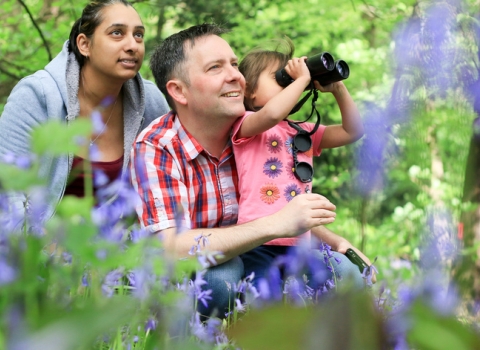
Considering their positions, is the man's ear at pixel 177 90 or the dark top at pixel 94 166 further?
the dark top at pixel 94 166

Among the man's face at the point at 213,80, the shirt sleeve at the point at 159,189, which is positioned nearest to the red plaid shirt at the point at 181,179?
the shirt sleeve at the point at 159,189

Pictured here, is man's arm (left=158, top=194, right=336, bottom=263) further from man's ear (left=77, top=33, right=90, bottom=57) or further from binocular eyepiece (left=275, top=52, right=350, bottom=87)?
man's ear (left=77, top=33, right=90, bottom=57)

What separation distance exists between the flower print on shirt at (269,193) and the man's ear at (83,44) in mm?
1045

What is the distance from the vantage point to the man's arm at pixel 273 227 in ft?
6.48

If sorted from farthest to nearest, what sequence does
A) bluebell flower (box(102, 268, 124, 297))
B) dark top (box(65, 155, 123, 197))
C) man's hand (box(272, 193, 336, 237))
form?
dark top (box(65, 155, 123, 197))
man's hand (box(272, 193, 336, 237))
bluebell flower (box(102, 268, 124, 297))

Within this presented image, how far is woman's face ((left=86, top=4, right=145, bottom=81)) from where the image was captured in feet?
8.45

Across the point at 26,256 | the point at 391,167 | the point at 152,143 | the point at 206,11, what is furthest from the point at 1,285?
the point at 206,11

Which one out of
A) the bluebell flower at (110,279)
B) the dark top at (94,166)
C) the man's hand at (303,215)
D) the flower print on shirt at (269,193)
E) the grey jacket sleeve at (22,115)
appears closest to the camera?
the bluebell flower at (110,279)

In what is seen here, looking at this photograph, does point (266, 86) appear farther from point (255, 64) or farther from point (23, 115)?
point (23, 115)

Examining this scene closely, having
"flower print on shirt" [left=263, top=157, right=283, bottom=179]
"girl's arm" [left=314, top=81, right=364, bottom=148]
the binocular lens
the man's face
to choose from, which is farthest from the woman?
"girl's arm" [left=314, top=81, right=364, bottom=148]

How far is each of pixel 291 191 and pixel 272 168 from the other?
11cm

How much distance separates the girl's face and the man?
0.31ft

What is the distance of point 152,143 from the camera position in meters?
2.24

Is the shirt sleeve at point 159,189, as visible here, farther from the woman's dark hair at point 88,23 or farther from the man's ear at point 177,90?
the woman's dark hair at point 88,23
